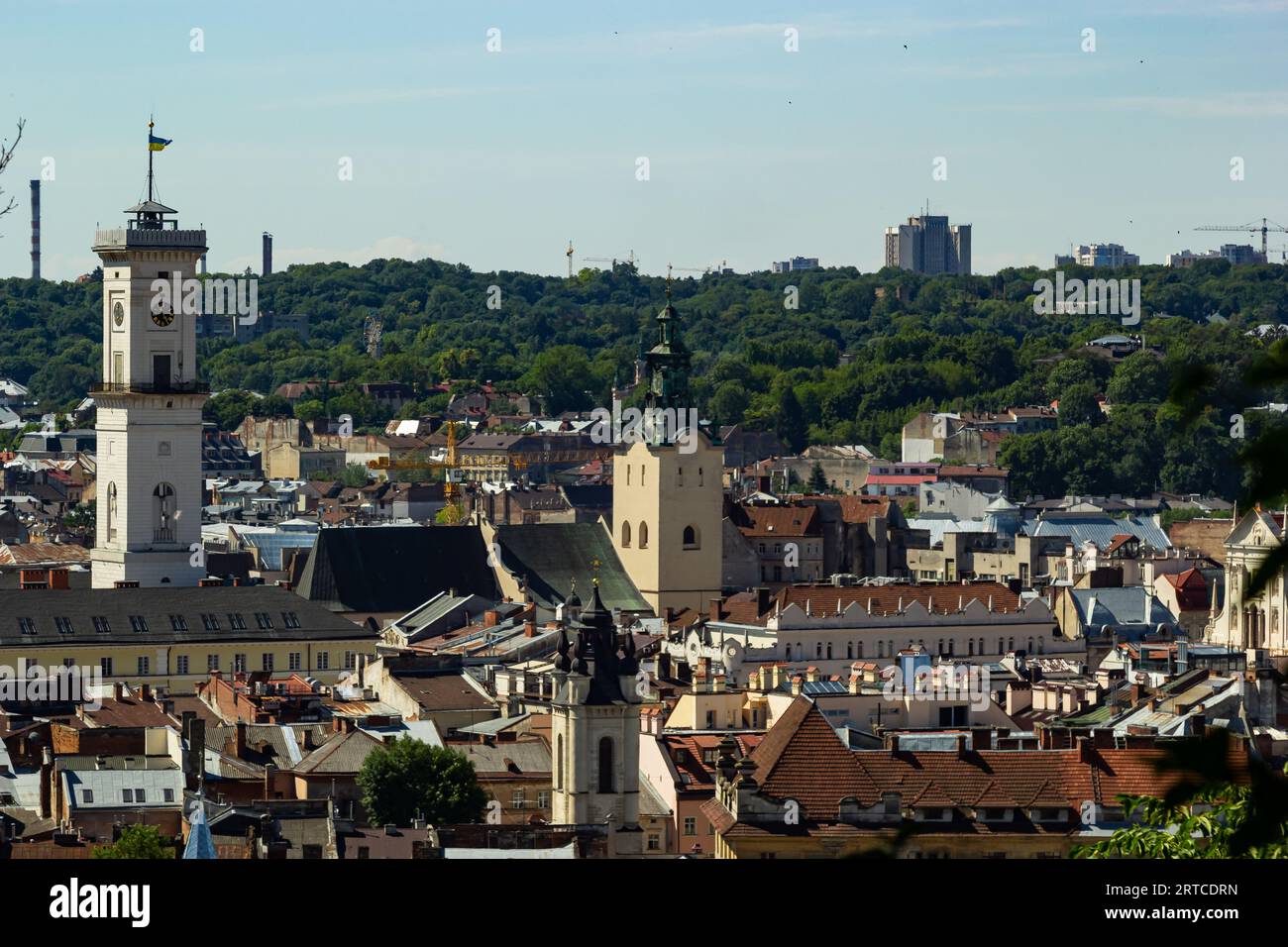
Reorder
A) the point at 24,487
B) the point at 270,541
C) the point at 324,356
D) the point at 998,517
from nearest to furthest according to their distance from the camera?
the point at 270,541 < the point at 998,517 < the point at 24,487 < the point at 324,356

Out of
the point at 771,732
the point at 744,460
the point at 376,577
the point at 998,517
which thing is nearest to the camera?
the point at 771,732

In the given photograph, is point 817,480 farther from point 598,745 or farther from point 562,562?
point 598,745

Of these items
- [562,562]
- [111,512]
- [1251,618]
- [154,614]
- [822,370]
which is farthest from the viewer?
[822,370]

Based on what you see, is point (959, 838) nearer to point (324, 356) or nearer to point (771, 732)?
point (771, 732)

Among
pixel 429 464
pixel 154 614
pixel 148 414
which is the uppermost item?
pixel 148 414

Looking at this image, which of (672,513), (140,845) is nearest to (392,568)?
(672,513)

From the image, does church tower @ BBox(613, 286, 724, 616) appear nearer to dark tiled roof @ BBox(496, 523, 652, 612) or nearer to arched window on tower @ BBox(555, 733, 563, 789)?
dark tiled roof @ BBox(496, 523, 652, 612)
